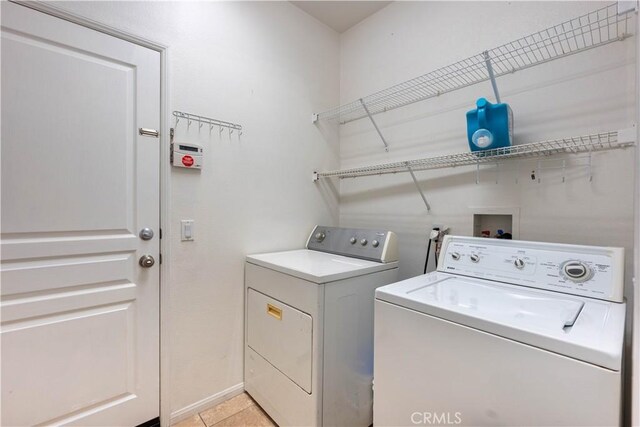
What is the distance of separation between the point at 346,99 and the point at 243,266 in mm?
1631

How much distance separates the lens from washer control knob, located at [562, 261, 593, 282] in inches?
44.5

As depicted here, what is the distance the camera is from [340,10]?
89.2 inches

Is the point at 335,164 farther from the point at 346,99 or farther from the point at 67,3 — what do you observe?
the point at 67,3

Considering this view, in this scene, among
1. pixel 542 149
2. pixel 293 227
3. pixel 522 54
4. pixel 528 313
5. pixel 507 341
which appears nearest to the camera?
pixel 507 341

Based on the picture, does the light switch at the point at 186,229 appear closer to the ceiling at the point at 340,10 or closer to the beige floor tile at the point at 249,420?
the beige floor tile at the point at 249,420

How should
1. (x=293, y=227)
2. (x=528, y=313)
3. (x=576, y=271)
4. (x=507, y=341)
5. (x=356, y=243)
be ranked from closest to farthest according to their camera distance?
1. (x=507, y=341)
2. (x=528, y=313)
3. (x=576, y=271)
4. (x=356, y=243)
5. (x=293, y=227)

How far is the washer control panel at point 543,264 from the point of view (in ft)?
3.60

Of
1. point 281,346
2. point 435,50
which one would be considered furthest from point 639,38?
point 281,346

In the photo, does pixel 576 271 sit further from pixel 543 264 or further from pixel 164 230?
pixel 164 230

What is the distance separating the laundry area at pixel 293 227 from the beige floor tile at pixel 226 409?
0.5 inches

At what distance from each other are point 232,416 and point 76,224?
1367mm

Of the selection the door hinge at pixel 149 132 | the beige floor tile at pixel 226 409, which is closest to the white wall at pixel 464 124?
the beige floor tile at pixel 226 409

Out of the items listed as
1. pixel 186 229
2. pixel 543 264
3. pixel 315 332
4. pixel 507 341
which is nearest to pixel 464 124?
pixel 543 264

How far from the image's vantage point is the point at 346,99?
2510 millimetres
